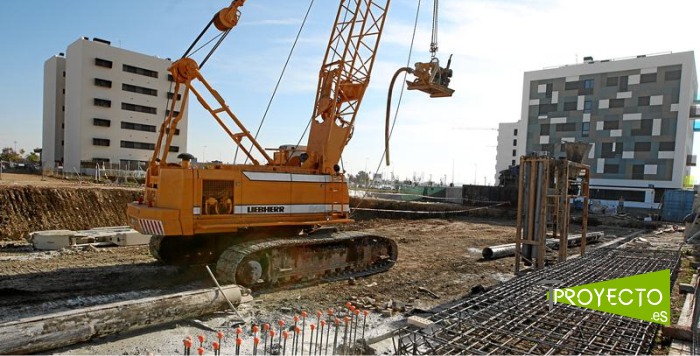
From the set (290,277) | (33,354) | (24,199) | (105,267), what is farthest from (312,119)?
(24,199)

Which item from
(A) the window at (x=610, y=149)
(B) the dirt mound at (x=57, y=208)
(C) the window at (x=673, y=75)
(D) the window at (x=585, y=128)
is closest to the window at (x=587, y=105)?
(D) the window at (x=585, y=128)

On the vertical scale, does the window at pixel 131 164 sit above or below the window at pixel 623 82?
below

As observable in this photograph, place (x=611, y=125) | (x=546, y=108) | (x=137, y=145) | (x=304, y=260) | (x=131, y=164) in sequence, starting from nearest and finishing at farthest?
1. (x=304, y=260)
2. (x=131, y=164)
3. (x=137, y=145)
4. (x=611, y=125)
5. (x=546, y=108)

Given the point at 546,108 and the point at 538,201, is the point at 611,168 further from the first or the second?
the point at 538,201

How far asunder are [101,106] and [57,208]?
96.5ft

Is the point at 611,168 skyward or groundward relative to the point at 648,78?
groundward

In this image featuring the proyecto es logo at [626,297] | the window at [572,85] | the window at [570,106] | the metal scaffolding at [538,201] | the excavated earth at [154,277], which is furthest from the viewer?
the window at [570,106]

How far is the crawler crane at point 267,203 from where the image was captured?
28.4 feet

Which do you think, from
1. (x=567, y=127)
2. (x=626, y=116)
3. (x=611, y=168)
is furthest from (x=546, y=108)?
(x=611, y=168)

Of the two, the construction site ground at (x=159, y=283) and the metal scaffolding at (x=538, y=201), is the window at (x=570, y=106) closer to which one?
the construction site ground at (x=159, y=283)

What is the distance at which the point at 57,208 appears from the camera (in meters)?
18.5

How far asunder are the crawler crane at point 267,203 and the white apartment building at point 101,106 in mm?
35046

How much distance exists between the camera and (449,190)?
38688 mm

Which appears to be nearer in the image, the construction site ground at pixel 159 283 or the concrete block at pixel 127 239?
the construction site ground at pixel 159 283
